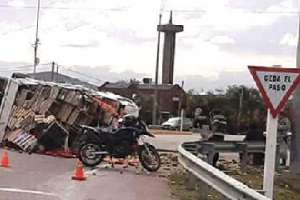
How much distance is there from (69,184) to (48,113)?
10.3 meters

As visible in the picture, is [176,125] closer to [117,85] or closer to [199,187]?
[117,85]

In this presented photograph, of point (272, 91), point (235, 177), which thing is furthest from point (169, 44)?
point (272, 91)

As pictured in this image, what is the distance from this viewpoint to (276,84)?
10000 mm

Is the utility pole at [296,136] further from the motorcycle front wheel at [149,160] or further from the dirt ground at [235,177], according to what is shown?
the motorcycle front wheel at [149,160]

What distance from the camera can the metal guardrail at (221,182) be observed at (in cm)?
849

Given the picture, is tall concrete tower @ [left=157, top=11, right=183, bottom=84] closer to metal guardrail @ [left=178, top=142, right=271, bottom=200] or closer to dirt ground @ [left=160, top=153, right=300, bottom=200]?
dirt ground @ [left=160, top=153, right=300, bottom=200]

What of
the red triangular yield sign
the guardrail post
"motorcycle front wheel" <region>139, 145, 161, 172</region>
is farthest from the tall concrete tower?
the red triangular yield sign

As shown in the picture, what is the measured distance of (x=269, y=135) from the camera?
10023 millimetres

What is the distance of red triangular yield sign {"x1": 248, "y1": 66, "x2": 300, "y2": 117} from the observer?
996cm

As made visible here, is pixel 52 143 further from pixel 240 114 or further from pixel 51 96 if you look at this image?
pixel 240 114

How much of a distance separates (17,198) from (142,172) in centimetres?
661

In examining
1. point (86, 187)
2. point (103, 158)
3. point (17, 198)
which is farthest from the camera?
point (103, 158)

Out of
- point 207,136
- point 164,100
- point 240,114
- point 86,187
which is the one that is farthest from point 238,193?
point 164,100

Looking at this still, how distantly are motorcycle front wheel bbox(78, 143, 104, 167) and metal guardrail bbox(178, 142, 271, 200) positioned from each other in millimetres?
6020
